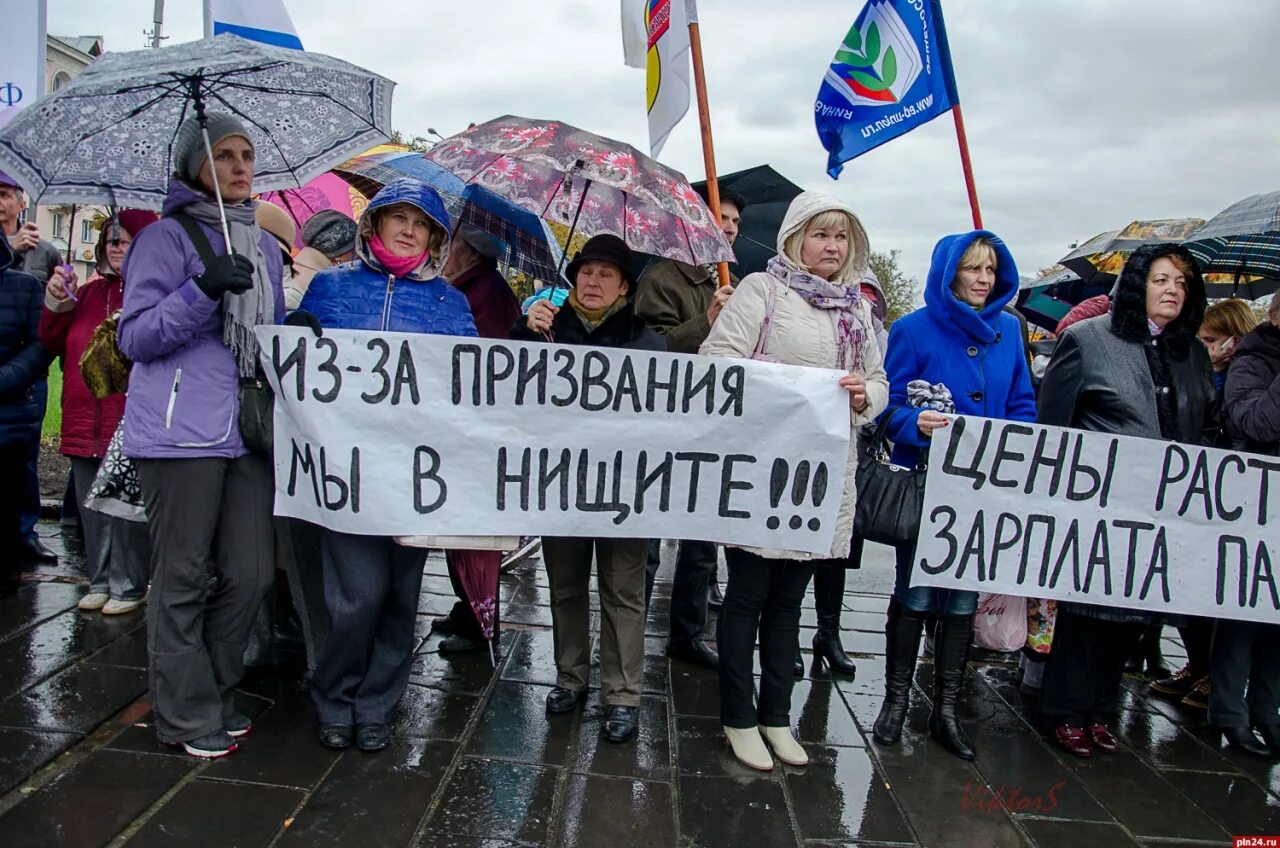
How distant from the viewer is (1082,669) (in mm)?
4035

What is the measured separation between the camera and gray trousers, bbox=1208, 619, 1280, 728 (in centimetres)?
423

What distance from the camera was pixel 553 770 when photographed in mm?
3391

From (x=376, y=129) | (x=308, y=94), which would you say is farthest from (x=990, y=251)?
(x=308, y=94)

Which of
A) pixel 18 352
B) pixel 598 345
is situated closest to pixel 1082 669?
pixel 598 345

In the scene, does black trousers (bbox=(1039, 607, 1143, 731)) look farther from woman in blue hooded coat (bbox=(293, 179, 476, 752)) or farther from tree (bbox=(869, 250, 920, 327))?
tree (bbox=(869, 250, 920, 327))

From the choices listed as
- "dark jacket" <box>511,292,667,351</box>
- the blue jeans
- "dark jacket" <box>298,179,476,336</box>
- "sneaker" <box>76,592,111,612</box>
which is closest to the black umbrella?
"dark jacket" <box>511,292,667,351</box>

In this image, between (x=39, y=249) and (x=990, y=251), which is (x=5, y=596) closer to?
(x=39, y=249)

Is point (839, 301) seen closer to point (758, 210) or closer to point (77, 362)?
point (758, 210)

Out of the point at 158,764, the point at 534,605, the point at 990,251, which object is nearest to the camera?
the point at 158,764

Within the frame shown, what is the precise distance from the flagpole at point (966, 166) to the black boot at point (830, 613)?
6.48 feet

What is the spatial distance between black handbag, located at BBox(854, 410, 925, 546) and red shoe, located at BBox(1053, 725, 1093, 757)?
1.11m

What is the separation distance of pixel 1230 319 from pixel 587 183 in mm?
3457

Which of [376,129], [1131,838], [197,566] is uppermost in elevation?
[376,129]

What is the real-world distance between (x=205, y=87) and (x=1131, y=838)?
4.23m
